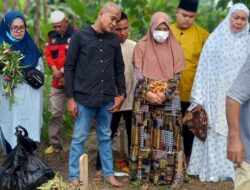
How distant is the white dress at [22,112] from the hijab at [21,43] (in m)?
0.14

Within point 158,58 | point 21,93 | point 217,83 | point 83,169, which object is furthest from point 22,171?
point 217,83

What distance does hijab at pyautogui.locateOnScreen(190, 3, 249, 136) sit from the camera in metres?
5.51

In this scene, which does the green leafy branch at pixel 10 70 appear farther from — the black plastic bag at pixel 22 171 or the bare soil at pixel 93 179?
the bare soil at pixel 93 179

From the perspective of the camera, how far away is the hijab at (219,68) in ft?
18.1

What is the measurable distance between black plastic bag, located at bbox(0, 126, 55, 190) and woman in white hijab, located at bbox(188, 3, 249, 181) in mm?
1751

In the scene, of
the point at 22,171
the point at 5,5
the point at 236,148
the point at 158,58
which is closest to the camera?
the point at 236,148

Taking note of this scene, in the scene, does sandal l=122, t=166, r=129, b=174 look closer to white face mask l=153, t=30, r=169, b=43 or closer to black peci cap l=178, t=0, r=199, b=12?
white face mask l=153, t=30, r=169, b=43

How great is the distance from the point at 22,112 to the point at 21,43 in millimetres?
691

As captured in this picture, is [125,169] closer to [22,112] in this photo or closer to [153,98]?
[153,98]

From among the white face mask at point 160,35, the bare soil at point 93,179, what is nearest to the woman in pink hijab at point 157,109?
the white face mask at point 160,35

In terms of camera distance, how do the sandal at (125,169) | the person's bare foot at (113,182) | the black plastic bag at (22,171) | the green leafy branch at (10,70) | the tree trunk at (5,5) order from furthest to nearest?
the tree trunk at (5,5)
the sandal at (125,169)
the person's bare foot at (113,182)
the green leafy branch at (10,70)
the black plastic bag at (22,171)

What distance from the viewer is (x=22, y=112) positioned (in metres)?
5.45

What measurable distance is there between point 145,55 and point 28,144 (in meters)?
1.43

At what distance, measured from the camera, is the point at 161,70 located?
17.6ft
